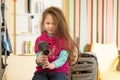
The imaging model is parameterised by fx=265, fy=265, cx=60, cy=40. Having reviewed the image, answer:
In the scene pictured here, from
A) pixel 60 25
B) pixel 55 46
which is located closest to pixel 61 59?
pixel 55 46

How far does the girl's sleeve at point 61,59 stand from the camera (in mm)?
1884

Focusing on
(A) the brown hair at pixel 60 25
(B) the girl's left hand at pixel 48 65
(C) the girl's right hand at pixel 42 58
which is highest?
(A) the brown hair at pixel 60 25

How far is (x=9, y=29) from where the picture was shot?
150 inches

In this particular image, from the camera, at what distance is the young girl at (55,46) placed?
1.89 meters

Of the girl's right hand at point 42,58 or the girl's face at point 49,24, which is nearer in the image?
the girl's right hand at point 42,58

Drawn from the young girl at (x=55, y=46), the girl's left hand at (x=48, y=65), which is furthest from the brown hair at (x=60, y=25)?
the girl's left hand at (x=48, y=65)

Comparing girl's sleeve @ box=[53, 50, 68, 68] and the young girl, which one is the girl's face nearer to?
the young girl

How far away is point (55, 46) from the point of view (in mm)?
1958

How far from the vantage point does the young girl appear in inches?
74.5

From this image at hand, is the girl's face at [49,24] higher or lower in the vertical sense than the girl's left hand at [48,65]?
higher

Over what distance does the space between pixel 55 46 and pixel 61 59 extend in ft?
0.37

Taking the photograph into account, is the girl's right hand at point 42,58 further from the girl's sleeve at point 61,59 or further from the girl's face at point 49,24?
the girl's face at point 49,24

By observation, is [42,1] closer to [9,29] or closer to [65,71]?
[9,29]

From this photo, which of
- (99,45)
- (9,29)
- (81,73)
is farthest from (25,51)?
(81,73)
